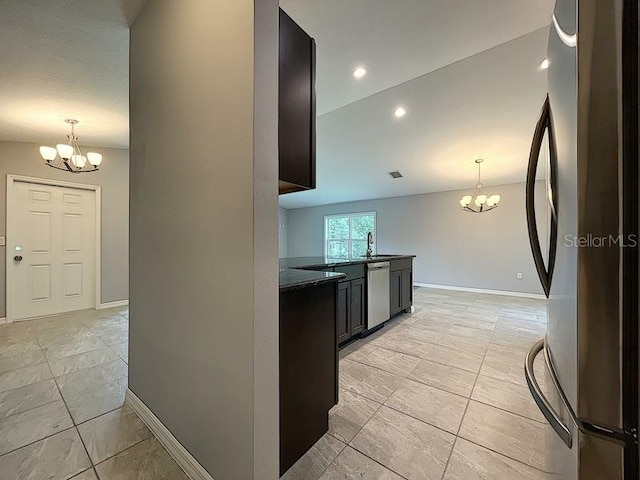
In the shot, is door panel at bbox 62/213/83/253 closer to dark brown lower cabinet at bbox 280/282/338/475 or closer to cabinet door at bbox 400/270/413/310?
dark brown lower cabinet at bbox 280/282/338/475

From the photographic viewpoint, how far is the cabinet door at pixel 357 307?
291 centimetres

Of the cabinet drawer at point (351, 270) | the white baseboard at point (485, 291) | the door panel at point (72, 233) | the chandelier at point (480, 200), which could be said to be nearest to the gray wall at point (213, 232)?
the cabinet drawer at point (351, 270)

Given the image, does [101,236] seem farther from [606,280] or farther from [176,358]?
[606,280]

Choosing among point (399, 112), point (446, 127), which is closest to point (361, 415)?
point (399, 112)

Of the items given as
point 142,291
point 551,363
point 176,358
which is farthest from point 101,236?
point 551,363

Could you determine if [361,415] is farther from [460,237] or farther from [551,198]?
[460,237]

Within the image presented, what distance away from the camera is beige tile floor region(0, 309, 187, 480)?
1.34 metres

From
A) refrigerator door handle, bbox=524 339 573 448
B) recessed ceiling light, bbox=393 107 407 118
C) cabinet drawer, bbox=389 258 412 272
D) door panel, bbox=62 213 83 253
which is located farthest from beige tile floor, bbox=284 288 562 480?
door panel, bbox=62 213 83 253

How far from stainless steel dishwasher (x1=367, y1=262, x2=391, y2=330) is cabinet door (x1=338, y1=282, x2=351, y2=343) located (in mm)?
406

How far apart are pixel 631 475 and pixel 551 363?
0.35 metres

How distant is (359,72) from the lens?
9.33ft

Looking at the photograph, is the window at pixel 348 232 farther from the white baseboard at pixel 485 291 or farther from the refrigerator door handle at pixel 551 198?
the refrigerator door handle at pixel 551 198

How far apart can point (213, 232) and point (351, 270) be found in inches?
75.1

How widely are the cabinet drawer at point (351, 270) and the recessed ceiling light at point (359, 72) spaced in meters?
2.10
